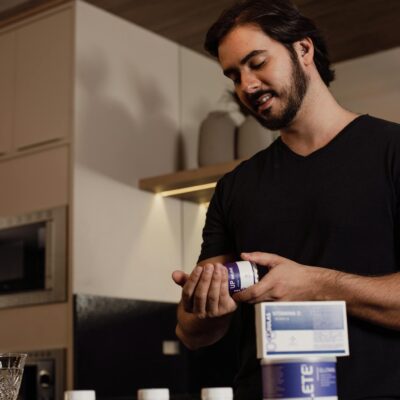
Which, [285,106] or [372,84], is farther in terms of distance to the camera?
[372,84]

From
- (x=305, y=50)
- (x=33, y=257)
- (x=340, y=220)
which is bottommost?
(x=340, y=220)

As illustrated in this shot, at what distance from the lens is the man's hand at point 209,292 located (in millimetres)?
1179

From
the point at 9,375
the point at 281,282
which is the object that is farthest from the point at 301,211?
the point at 9,375

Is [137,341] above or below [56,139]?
below

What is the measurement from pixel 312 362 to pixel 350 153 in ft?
2.32

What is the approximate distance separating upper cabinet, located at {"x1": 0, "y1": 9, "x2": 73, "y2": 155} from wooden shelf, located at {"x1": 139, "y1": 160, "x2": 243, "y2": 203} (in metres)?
0.38

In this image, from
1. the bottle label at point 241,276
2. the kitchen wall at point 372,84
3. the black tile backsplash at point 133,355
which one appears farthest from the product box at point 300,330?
the kitchen wall at point 372,84

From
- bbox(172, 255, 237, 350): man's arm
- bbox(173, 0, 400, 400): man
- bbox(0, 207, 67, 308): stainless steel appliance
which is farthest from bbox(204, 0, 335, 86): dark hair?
bbox(0, 207, 67, 308): stainless steel appliance

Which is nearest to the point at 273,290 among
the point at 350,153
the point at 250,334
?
the point at 250,334

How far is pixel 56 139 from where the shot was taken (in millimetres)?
3049

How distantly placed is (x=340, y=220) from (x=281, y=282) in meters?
0.29

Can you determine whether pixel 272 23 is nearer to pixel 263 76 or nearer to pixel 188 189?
pixel 263 76

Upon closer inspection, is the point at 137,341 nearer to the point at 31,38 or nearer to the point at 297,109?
the point at 31,38

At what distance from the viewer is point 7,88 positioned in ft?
10.7
